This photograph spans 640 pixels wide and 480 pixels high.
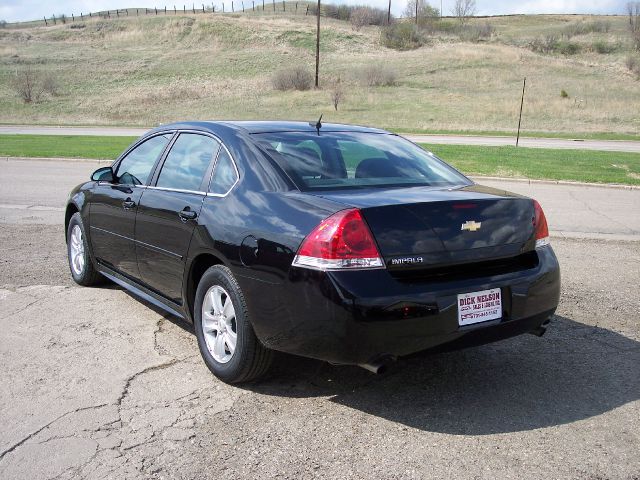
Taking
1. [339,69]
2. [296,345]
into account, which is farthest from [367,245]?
[339,69]

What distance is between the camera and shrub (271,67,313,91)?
60812mm

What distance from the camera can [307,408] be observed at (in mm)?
3789

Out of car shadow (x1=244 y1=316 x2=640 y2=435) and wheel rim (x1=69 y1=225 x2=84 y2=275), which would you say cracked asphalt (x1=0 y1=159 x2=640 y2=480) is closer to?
car shadow (x1=244 y1=316 x2=640 y2=435)

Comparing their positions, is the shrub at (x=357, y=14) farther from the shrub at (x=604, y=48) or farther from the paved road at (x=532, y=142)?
the paved road at (x=532, y=142)

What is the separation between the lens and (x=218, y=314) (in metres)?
4.17

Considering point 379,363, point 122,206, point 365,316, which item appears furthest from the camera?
point 122,206

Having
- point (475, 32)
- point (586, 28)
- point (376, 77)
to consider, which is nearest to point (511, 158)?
point (376, 77)

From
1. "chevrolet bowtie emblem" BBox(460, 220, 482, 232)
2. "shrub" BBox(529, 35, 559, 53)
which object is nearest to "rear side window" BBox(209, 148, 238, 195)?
"chevrolet bowtie emblem" BBox(460, 220, 482, 232)

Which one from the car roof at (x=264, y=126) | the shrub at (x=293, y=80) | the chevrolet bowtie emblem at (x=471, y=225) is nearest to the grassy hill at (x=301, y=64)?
the shrub at (x=293, y=80)

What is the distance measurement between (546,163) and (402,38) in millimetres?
75984

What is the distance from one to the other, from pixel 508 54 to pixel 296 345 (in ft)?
249

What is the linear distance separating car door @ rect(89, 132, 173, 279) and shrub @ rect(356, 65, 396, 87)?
5747 cm

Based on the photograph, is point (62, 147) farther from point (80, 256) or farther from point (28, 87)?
point (28, 87)

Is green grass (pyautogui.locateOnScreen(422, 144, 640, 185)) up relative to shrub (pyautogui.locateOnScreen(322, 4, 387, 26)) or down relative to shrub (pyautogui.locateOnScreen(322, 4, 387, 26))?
down
